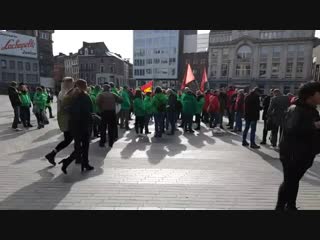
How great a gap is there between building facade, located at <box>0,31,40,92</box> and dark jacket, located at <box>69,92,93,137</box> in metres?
55.1

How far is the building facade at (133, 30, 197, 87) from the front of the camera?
228 feet

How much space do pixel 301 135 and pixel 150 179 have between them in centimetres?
284

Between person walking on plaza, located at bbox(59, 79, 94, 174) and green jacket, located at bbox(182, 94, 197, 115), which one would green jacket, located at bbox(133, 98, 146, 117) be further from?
person walking on plaza, located at bbox(59, 79, 94, 174)

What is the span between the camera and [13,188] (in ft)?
14.6

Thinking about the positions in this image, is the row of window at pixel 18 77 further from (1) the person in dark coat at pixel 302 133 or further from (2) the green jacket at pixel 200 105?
(1) the person in dark coat at pixel 302 133

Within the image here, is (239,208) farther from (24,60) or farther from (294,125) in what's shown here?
(24,60)

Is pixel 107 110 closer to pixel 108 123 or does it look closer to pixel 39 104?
pixel 108 123

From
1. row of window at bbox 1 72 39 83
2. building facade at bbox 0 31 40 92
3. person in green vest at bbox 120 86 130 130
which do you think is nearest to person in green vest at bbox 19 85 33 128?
person in green vest at bbox 120 86 130 130

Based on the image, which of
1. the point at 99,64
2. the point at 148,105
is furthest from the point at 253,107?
the point at 99,64

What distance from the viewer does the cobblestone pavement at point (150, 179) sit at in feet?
13.1

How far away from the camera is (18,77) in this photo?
57.7 meters

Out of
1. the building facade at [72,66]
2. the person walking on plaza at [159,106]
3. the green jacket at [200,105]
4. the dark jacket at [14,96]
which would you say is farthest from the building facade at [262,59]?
the dark jacket at [14,96]

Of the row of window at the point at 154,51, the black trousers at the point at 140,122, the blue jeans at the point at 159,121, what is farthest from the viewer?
the row of window at the point at 154,51

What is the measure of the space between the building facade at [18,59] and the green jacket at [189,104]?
52.1 m
